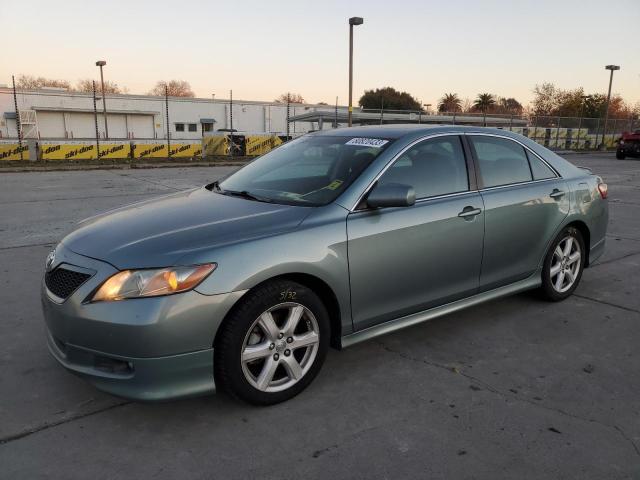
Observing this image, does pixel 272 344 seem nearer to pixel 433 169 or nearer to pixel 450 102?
pixel 433 169

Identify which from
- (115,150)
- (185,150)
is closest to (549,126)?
(185,150)

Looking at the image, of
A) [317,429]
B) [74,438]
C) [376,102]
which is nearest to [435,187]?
[317,429]

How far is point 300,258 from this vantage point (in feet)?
9.33

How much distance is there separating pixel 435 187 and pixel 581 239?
6.25ft

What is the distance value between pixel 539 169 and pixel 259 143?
72.6 feet

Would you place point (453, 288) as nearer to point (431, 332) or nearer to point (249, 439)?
point (431, 332)

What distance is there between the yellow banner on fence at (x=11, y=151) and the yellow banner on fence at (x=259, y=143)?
9354 millimetres

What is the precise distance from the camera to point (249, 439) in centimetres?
263

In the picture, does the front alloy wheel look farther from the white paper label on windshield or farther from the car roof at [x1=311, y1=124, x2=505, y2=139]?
the car roof at [x1=311, y1=124, x2=505, y2=139]

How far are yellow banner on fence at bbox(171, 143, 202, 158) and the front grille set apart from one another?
71.5 ft

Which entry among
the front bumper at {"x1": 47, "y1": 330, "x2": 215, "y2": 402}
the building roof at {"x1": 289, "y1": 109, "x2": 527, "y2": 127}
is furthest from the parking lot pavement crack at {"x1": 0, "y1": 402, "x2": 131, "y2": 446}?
the building roof at {"x1": 289, "y1": 109, "x2": 527, "y2": 127}

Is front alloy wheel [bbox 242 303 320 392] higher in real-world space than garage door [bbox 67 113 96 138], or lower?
lower

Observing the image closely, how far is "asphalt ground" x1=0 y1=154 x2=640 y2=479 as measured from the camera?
244cm

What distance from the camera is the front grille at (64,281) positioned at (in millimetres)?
2711
